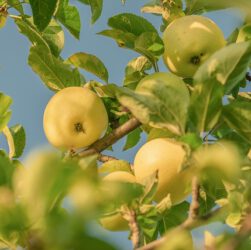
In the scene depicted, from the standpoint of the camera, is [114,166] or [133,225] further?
[114,166]

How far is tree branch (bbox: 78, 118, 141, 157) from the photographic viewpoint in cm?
163

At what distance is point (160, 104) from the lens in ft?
3.64

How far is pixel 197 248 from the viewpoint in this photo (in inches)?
18.0

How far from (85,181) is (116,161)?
4.38 ft

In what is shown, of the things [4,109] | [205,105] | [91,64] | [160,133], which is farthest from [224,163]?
[91,64]

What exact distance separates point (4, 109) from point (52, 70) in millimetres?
631

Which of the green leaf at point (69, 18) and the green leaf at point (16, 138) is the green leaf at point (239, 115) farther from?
the green leaf at point (69, 18)

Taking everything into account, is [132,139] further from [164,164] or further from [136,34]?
[164,164]

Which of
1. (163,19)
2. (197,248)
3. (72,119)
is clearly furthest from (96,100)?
(197,248)

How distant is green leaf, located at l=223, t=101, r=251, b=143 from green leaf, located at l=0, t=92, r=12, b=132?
0.48 meters

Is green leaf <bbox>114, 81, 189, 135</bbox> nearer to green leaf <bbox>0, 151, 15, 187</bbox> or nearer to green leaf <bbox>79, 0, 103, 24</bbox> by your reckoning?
green leaf <bbox>0, 151, 15, 187</bbox>

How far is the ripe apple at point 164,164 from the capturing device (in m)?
1.46

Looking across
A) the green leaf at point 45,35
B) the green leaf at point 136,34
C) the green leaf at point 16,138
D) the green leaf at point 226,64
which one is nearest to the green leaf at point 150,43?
the green leaf at point 136,34

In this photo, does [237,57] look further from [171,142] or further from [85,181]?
[85,181]
